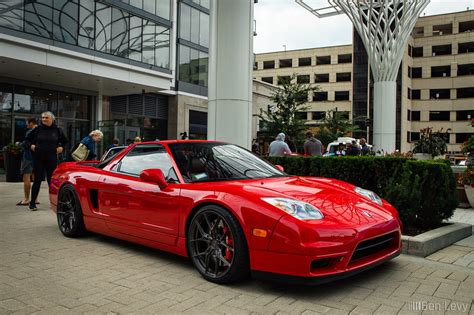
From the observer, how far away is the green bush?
5.70 meters

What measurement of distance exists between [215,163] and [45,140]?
4754 mm

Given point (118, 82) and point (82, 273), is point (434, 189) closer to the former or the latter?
point (82, 273)

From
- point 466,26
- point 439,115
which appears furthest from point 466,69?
point 439,115

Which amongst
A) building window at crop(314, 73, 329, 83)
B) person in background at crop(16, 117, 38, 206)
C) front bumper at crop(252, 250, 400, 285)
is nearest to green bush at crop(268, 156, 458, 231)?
front bumper at crop(252, 250, 400, 285)

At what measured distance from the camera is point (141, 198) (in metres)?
4.53

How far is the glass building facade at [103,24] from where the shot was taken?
16453 millimetres

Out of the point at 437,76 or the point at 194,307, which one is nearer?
the point at 194,307

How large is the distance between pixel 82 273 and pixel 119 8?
63.1 ft

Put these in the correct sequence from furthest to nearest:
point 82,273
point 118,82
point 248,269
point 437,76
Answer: point 437,76
point 118,82
point 82,273
point 248,269

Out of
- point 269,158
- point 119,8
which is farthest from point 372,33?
point 269,158

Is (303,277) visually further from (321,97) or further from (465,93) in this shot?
(321,97)

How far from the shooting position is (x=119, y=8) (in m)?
20.8

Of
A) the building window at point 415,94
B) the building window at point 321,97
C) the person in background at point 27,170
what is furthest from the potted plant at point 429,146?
the building window at point 321,97

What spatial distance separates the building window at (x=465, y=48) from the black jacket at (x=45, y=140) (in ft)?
207
